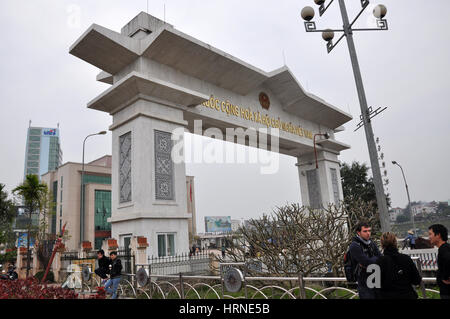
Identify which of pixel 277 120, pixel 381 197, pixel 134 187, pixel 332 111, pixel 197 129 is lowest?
pixel 381 197

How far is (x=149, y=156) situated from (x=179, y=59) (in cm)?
397

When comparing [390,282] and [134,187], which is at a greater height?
[134,187]

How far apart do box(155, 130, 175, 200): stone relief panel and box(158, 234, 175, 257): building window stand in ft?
4.40

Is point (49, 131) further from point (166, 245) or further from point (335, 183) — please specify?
point (166, 245)

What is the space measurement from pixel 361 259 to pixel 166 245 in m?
8.94

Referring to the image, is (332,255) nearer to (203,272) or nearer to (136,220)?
(203,272)

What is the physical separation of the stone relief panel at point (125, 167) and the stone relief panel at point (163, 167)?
104 cm

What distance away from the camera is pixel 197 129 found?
15.2m

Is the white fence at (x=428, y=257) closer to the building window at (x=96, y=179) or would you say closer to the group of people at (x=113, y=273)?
the group of people at (x=113, y=273)

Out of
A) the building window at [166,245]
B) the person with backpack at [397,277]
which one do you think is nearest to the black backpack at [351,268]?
the person with backpack at [397,277]

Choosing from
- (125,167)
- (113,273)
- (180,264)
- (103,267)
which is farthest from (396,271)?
(125,167)

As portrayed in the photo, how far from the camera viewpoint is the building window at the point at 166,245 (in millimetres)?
11422
